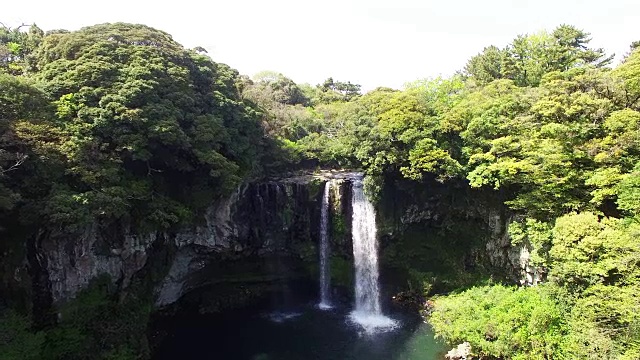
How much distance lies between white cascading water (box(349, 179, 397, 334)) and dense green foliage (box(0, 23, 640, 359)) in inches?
72.8

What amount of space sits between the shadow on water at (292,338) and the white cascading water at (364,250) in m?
1.39

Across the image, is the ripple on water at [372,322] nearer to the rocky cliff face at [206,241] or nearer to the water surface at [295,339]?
the water surface at [295,339]

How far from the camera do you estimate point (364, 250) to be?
89.1ft

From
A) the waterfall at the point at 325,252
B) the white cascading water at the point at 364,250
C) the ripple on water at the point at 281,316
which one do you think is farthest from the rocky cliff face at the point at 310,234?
the ripple on water at the point at 281,316

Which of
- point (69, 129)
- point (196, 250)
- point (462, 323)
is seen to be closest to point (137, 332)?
point (196, 250)

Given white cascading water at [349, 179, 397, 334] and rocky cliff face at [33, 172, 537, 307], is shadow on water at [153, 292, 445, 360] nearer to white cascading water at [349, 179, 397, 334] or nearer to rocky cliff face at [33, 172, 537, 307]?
→ white cascading water at [349, 179, 397, 334]

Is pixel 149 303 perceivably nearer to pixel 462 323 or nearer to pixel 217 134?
pixel 217 134

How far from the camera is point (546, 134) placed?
20.8 m

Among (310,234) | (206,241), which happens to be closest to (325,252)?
(310,234)

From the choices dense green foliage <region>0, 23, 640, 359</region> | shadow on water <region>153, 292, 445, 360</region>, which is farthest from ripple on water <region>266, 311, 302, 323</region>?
dense green foliage <region>0, 23, 640, 359</region>

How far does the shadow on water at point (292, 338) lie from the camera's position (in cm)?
2079

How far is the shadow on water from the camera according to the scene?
20788 millimetres

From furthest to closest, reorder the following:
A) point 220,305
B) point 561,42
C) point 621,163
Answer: point 561,42, point 220,305, point 621,163

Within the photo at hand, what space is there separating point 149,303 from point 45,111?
391 inches
